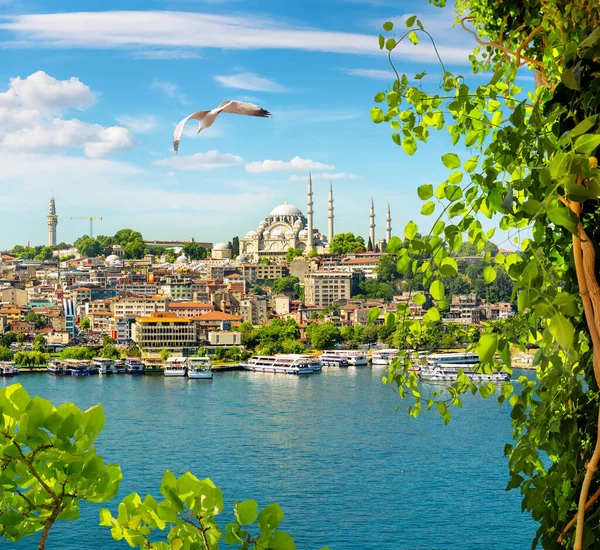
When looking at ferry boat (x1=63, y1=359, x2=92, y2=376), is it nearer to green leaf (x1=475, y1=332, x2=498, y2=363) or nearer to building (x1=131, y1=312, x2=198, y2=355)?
building (x1=131, y1=312, x2=198, y2=355)

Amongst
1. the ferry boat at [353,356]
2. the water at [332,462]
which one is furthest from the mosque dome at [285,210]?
the water at [332,462]

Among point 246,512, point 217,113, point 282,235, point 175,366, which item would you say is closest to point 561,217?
point 246,512

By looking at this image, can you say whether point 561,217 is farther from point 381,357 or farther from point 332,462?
point 381,357

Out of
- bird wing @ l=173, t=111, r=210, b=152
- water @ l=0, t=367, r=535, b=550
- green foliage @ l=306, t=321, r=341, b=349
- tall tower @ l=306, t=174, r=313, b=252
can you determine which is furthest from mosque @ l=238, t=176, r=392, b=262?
bird wing @ l=173, t=111, r=210, b=152

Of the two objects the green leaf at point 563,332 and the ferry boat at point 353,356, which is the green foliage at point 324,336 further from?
the green leaf at point 563,332

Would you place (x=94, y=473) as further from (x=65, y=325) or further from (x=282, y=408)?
(x=65, y=325)

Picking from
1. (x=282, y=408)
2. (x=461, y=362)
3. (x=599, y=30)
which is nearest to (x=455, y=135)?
(x=599, y=30)
